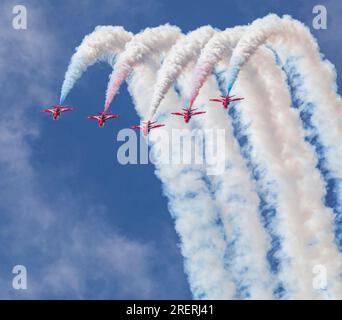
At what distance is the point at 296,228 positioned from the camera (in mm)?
95375

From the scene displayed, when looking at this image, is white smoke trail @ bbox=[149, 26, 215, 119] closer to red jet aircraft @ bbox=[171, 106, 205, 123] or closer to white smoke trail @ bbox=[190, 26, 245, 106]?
white smoke trail @ bbox=[190, 26, 245, 106]

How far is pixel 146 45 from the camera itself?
9762cm

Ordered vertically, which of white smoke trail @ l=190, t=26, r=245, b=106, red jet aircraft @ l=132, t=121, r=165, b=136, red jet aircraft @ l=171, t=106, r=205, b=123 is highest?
white smoke trail @ l=190, t=26, r=245, b=106

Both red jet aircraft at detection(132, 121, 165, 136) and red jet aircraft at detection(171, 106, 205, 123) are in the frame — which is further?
red jet aircraft at detection(171, 106, 205, 123)

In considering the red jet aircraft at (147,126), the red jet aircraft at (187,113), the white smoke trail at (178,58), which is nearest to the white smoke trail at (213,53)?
the white smoke trail at (178,58)

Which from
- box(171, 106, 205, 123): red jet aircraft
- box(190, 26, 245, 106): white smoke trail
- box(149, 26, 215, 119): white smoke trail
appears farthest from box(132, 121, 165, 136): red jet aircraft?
box(190, 26, 245, 106): white smoke trail

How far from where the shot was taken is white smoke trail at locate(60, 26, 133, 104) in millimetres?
93312

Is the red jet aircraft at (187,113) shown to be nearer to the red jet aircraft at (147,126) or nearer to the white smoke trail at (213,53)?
the white smoke trail at (213,53)

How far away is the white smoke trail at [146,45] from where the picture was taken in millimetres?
95312

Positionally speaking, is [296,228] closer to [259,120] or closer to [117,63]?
[259,120]

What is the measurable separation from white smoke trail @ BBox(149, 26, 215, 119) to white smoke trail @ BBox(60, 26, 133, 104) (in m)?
6.14

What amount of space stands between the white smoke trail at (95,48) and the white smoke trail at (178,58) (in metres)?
6.14
